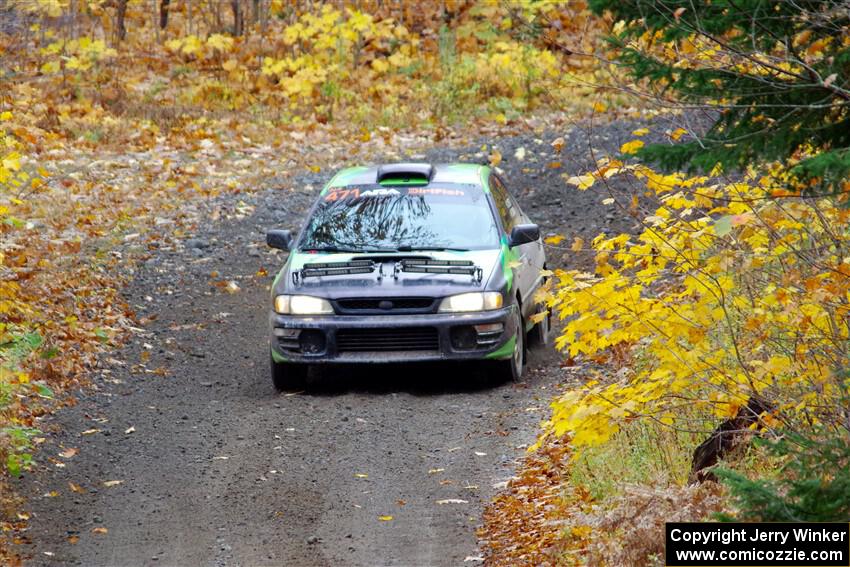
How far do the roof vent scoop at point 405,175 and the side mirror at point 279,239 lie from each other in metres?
1.16

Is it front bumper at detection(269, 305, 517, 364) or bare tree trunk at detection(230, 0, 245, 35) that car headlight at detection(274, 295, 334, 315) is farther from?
bare tree trunk at detection(230, 0, 245, 35)

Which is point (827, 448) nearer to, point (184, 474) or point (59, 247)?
point (184, 474)

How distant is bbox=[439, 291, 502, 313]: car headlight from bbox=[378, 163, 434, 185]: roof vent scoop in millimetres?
1682

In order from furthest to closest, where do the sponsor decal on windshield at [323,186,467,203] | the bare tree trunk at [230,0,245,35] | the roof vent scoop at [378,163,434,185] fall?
1. the bare tree trunk at [230,0,245,35]
2. the roof vent scoop at [378,163,434,185]
3. the sponsor decal on windshield at [323,186,467,203]

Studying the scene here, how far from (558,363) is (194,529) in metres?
4.83

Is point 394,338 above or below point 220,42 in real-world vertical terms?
above

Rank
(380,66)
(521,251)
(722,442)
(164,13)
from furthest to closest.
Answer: (164,13)
(380,66)
(521,251)
(722,442)

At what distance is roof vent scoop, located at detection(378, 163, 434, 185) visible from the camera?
35.8 feet

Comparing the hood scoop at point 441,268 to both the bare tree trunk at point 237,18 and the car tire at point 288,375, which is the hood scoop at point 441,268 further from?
the bare tree trunk at point 237,18

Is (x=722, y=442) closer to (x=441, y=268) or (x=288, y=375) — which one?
Result: (x=441, y=268)

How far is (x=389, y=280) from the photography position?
965 centimetres

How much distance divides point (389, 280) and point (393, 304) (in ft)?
0.66

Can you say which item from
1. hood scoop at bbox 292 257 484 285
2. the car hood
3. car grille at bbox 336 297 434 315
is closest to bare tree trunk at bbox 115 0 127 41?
the car hood

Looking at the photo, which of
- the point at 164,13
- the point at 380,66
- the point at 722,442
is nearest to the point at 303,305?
the point at 722,442
